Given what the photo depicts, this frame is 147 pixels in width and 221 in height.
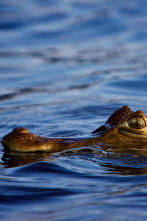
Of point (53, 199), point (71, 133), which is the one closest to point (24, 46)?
point (71, 133)

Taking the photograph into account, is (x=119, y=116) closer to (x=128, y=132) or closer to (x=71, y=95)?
(x=128, y=132)

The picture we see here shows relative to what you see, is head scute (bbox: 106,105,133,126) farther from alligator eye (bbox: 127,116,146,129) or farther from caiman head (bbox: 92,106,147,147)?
alligator eye (bbox: 127,116,146,129)

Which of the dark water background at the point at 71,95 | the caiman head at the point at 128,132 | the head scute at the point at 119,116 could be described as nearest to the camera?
the dark water background at the point at 71,95

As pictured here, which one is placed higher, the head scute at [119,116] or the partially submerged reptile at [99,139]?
the head scute at [119,116]

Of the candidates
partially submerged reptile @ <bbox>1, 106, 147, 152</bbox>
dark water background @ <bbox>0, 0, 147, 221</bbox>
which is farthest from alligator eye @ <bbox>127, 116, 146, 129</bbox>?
dark water background @ <bbox>0, 0, 147, 221</bbox>

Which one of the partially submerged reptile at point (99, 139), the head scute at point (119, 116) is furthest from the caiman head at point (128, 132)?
the head scute at point (119, 116)

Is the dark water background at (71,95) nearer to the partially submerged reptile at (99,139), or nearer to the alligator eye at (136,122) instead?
the partially submerged reptile at (99,139)

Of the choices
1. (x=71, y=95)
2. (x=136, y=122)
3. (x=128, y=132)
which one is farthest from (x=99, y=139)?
(x=71, y=95)
